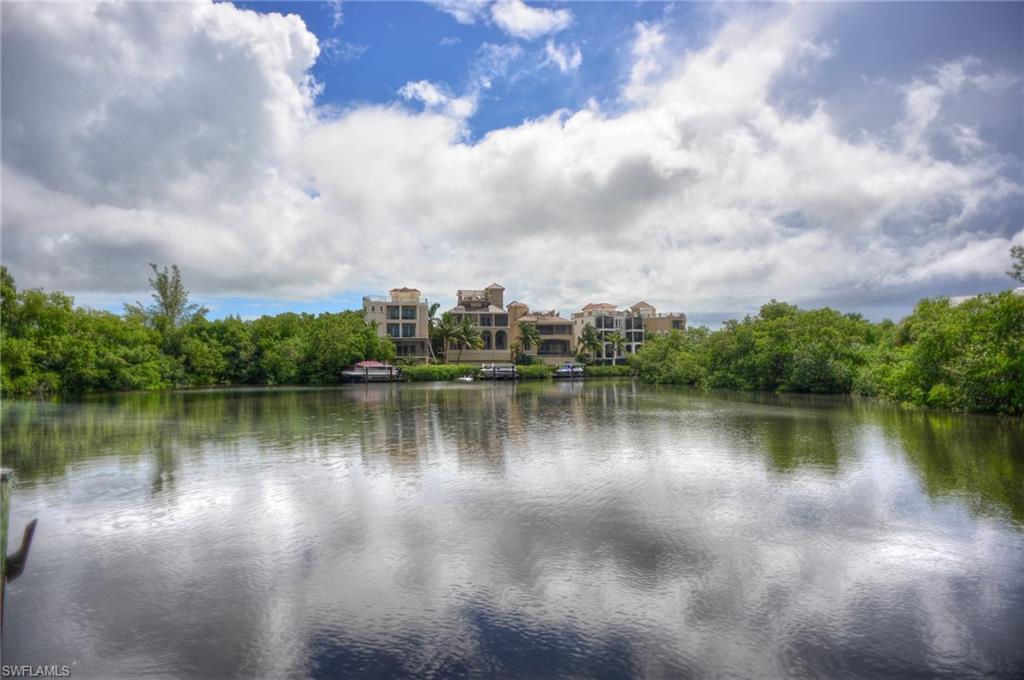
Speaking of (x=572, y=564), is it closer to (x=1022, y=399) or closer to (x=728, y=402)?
(x=1022, y=399)

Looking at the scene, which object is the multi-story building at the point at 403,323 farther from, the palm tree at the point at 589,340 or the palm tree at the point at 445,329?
the palm tree at the point at 589,340

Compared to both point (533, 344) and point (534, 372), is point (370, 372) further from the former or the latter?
point (533, 344)

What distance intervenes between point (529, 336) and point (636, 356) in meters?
14.7

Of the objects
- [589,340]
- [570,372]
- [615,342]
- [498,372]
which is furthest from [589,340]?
[498,372]

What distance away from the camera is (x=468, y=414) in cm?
3005

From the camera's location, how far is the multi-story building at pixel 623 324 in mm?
97250

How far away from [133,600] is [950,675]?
8.95 meters

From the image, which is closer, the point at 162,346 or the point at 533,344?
the point at 162,346

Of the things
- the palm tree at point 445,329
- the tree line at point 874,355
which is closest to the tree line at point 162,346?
the palm tree at point 445,329

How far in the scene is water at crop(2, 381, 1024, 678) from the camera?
6504 millimetres

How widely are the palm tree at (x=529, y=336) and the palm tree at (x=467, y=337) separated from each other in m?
6.39

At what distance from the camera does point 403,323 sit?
80.1 metres

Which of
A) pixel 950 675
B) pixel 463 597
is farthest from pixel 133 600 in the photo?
pixel 950 675

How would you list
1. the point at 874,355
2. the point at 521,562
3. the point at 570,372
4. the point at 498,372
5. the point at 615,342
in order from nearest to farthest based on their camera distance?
the point at 521,562 < the point at 874,355 < the point at 498,372 < the point at 570,372 < the point at 615,342
